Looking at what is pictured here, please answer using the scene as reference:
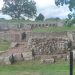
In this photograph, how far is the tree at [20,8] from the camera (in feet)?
264

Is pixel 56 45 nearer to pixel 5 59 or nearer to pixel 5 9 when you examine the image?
pixel 5 59

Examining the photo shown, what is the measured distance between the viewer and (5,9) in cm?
7944

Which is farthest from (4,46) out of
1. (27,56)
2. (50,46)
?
(27,56)

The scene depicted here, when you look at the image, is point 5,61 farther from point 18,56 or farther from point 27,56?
point 27,56

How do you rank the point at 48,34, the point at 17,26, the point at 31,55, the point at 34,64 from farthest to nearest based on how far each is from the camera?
the point at 17,26 < the point at 48,34 < the point at 31,55 < the point at 34,64

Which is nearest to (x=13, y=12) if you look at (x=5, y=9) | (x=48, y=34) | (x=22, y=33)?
(x=5, y=9)

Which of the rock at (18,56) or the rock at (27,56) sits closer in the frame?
the rock at (18,56)

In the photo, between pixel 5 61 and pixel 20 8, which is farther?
pixel 20 8

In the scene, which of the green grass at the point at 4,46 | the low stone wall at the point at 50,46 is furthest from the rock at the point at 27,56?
the green grass at the point at 4,46

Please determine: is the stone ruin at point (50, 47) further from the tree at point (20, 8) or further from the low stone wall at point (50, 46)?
the tree at point (20, 8)

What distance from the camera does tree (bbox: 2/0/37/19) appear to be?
80500mm

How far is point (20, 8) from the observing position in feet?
271

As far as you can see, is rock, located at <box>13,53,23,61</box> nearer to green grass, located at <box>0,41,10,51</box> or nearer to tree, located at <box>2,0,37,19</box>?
green grass, located at <box>0,41,10,51</box>

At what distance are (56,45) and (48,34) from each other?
6.62m
